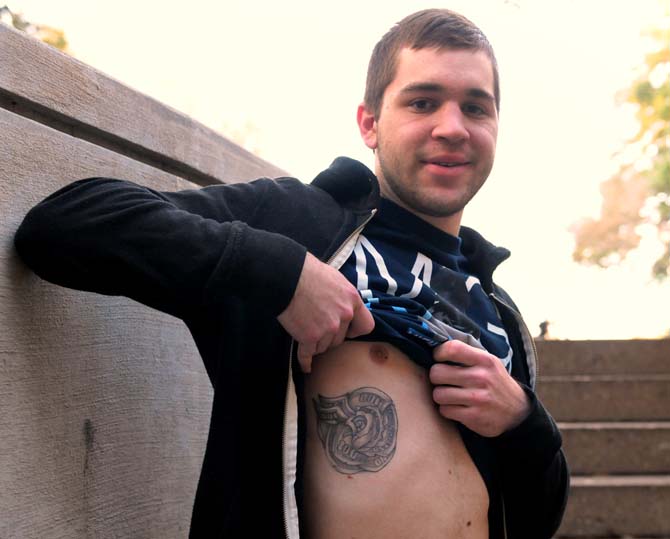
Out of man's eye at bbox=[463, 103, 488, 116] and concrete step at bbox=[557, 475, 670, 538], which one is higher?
man's eye at bbox=[463, 103, 488, 116]

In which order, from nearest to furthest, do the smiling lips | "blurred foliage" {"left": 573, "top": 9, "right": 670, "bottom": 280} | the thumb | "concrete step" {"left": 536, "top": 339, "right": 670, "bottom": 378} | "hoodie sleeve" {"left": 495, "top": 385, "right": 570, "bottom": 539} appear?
the thumb, "hoodie sleeve" {"left": 495, "top": 385, "right": 570, "bottom": 539}, the smiling lips, "concrete step" {"left": 536, "top": 339, "right": 670, "bottom": 378}, "blurred foliage" {"left": 573, "top": 9, "right": 670, "bottom": 280}

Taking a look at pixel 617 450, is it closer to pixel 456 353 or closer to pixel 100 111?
pixel 456 353

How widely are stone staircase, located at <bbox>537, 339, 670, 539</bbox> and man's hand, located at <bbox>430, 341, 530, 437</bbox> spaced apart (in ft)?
9.30

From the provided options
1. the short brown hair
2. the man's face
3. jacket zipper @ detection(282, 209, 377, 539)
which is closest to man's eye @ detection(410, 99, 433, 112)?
the man's face

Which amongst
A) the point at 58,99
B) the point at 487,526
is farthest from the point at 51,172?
the point at 487,526

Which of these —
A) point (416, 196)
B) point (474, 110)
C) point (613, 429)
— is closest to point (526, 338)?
point (416, 196)

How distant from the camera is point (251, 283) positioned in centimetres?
140

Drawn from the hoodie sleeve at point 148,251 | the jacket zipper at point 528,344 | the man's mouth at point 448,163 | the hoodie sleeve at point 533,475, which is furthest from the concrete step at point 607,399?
the hoodie sleeve at point 148,251

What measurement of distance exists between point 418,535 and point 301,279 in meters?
0.58

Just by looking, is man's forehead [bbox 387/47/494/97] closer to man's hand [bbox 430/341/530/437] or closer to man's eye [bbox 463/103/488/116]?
man's eye [bbox 463/103/488/116]

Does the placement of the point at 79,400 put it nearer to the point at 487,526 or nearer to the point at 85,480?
the point at 85,480

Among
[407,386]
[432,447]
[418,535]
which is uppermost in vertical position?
[407,386]

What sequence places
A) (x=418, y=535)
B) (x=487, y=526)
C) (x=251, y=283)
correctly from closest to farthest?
(x=251, y=283)
(x=418, y=535)
(x=487, y=526)

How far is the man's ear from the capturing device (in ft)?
6.99
